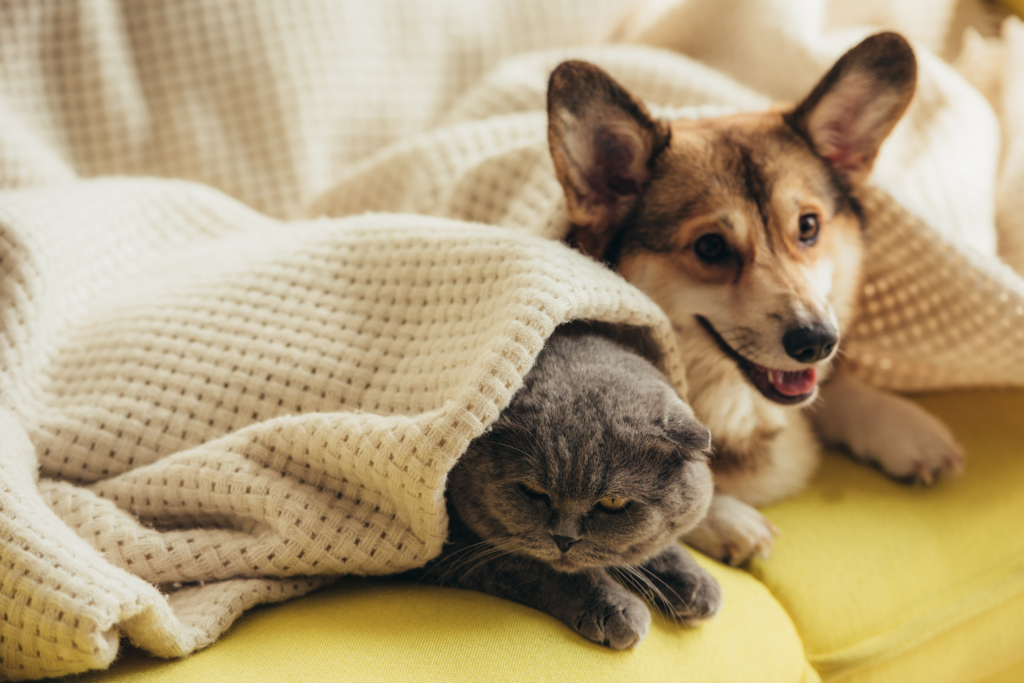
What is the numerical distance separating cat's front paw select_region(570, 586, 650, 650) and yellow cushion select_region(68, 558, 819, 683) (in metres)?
0.01

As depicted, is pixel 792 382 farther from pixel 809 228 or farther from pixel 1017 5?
pixel 1017 5

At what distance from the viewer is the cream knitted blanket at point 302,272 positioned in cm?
83

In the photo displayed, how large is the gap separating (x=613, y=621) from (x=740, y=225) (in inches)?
22.8

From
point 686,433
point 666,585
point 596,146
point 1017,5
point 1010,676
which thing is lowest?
point 1010,676

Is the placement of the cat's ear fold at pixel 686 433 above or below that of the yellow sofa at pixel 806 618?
above

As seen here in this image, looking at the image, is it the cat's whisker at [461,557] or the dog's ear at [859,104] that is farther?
the dog's ear at [859,104]

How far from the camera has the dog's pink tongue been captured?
3.40 feet

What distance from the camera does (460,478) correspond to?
89cm

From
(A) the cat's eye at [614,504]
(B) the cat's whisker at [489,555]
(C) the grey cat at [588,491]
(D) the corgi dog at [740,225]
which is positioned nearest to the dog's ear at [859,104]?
(D) the corgi dog at [740,225]

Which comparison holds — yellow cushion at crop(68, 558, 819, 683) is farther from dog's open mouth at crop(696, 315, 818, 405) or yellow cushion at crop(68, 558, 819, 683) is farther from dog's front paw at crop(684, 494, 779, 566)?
dog's open mouth at crop(696, 315, 818, 405)

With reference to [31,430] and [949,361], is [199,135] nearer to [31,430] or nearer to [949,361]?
[31,430]

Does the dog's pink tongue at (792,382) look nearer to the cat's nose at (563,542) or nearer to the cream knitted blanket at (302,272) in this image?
the cream knitted blanket at (302,272)

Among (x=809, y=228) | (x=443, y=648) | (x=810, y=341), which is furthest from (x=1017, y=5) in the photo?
(x=443, y=648)

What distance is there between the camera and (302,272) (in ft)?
3.46
